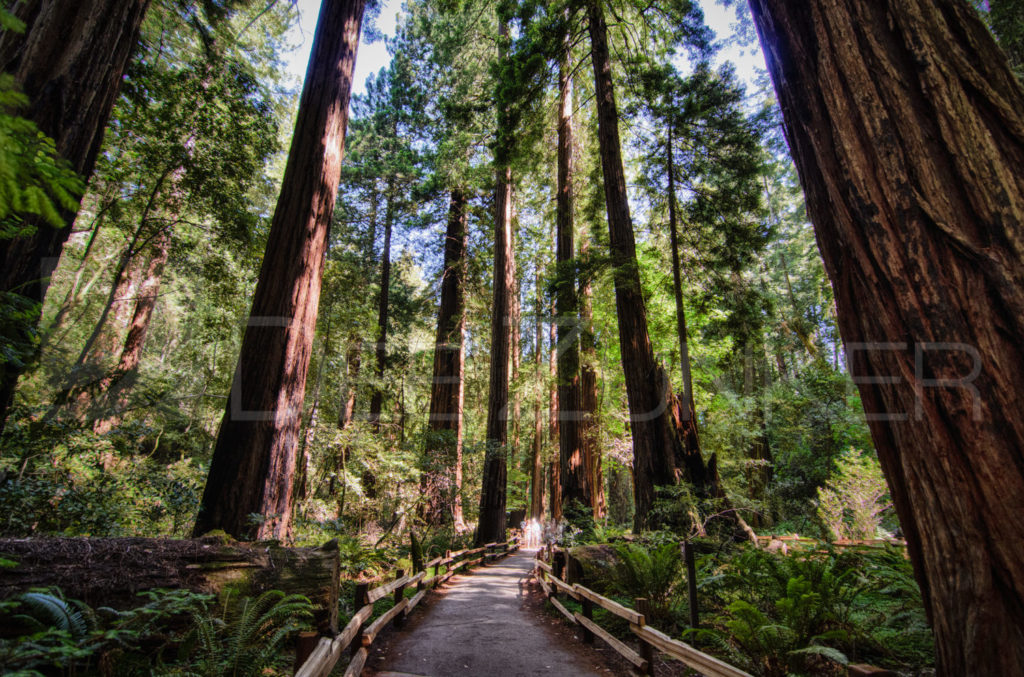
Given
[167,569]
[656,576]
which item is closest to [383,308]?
[656,576]

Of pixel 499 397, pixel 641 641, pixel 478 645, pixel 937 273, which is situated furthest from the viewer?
pixel 499 397

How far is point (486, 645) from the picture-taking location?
5.07m

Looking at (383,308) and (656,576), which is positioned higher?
(383,308)

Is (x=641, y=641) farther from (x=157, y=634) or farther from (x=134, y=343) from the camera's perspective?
(x=134, y=343)

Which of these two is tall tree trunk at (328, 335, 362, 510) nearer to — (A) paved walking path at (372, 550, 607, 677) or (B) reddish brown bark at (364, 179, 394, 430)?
(B) reddish brown bark at (364, 179, 394, 430)

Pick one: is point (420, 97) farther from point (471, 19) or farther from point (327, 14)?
→ point (327, 14)

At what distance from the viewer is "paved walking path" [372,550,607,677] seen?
172 inches

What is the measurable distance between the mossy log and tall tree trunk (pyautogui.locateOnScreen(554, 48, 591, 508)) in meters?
7.08

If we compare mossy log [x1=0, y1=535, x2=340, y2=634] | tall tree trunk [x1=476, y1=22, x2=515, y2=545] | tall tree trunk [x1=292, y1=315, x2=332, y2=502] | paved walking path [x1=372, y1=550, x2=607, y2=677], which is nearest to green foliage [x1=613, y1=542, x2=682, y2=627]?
paved walking path [x1=372, y1=550, x2=607, y2=677]

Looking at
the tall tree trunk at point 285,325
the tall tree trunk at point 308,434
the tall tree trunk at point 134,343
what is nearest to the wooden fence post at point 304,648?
the tall tree trunk at point 285,325

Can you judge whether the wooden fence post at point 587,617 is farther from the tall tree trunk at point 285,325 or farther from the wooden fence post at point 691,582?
the tall tree trunk at point 285,325

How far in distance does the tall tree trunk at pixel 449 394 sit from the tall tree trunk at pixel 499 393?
96cm

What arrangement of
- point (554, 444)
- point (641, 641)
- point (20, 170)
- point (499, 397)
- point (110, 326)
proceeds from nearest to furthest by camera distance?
1. point (20, 170)
2. point (641, 641)
3. point (499, 397)
4. point (110, 326)
5. point (554, 444)

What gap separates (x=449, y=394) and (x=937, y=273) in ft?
44.7
